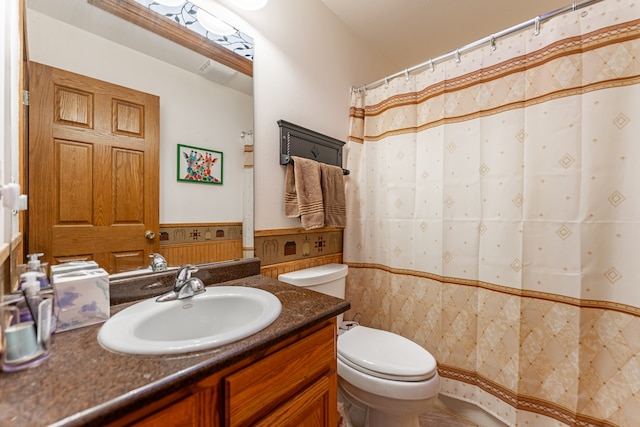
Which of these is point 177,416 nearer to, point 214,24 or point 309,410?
point 309,410

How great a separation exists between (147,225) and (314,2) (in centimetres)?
152

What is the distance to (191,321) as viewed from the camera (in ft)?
2.82

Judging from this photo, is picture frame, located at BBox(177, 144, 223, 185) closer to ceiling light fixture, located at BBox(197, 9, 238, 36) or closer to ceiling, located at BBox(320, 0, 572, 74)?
ceiling light fixture, located at BBox(197, 9, 238, 36)

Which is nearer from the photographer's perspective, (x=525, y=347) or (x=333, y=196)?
(x=525, y=347)

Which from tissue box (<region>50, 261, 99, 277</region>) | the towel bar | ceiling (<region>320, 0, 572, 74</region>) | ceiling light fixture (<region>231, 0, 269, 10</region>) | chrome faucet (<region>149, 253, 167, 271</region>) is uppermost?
ceiling (<region>320, 0, 572, 74</region>)

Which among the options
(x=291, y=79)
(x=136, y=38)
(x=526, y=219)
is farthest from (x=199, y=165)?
(x=526, y=219)

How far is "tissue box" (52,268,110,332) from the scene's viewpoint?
64 centimetres

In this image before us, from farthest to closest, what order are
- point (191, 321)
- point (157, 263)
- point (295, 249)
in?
1. point (295, 249)
2. point (157, 263)
3. point (191, 321)

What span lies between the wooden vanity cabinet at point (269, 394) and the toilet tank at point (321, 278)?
1.60ft

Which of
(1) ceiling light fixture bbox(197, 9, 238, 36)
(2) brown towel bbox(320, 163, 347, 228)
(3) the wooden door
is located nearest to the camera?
(3) the wooden door

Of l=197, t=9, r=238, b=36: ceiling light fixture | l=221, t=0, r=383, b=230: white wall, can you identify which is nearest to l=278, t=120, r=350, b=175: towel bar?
l=221, t=0, r=383, b=230: white wall

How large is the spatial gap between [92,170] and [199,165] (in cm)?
34

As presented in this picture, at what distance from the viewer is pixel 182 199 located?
1038mm

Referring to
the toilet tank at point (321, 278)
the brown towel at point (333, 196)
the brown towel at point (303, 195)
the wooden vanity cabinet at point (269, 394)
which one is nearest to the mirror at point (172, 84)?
the brown towel at point (303, 195)
